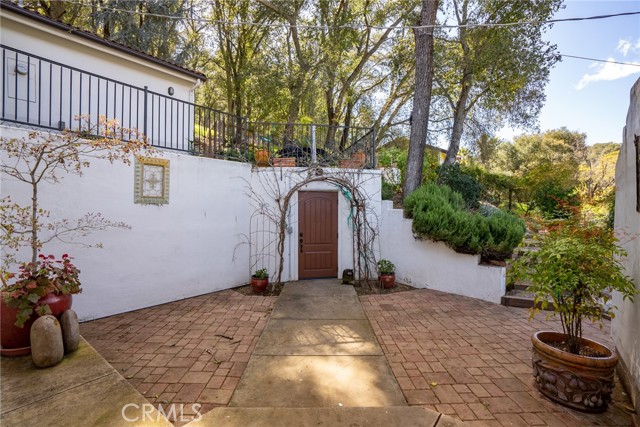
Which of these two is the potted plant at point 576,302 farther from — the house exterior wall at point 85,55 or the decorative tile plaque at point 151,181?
the house exterior wall at point 85,55

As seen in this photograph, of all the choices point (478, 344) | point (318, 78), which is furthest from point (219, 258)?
point (318, 78)

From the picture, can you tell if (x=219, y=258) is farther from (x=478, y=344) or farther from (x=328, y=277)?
(x=478, y=344)

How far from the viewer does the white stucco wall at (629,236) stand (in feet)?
8.82

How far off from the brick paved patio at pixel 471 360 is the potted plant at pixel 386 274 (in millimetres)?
707

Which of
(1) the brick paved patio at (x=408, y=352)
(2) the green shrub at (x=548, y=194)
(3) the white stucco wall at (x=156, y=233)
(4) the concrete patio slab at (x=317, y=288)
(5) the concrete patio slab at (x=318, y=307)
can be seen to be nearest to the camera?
(1) the brick paved patio at (x=408, y=352)

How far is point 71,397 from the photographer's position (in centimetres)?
224

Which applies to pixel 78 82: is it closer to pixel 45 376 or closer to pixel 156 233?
pixel 156 233

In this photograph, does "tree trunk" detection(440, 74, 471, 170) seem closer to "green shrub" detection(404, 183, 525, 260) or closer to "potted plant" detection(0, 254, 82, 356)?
"green shrub" detection(404, 183, 525, 260)

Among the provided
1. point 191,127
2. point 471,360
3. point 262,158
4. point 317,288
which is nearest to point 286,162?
point 262,158

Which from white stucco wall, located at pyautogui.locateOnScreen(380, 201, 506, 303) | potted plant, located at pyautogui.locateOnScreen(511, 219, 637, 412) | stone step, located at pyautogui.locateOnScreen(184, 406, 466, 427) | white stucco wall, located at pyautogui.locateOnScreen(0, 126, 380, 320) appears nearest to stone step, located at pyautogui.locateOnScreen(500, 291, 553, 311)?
white stucco wall, located at pyautogui.locateOnScreen(380, 201, 506, 303)

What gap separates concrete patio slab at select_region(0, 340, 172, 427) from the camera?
203 centimetres

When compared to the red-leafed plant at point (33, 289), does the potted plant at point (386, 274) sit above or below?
below

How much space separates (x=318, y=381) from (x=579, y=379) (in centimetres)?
222

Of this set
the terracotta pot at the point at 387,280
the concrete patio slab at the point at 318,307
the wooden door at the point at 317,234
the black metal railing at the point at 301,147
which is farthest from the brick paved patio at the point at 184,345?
the black metal railing at the point at 301,147
